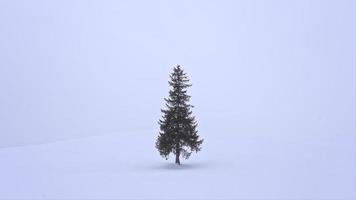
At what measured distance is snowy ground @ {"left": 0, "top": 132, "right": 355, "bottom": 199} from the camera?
2931 centimetres

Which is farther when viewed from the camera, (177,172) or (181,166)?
(181,166)

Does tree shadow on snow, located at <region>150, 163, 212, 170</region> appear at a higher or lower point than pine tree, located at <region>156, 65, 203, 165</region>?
lower

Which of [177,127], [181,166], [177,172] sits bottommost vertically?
[177,172]

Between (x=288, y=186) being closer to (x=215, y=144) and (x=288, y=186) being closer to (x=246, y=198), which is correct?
(x=246, y=198)

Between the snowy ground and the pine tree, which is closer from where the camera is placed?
the snowy ground

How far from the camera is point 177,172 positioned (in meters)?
38.5

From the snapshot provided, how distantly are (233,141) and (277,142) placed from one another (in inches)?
288

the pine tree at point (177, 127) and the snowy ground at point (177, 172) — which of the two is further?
the pine tree at point (177, 127)

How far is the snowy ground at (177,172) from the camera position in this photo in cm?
2931

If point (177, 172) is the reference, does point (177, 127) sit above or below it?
above

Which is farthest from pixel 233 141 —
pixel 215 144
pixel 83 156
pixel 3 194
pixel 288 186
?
pixel 3 194

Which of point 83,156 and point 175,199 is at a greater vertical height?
point 83,156

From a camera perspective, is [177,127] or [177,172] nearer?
[177,172]

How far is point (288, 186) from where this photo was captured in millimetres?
31641
